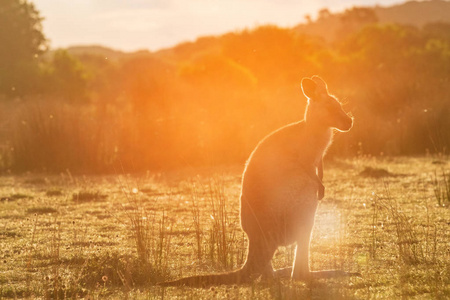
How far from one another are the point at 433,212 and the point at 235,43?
3201 centimetres

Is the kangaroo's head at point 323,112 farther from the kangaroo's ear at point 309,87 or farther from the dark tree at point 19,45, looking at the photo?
the dark tree at point 19,45

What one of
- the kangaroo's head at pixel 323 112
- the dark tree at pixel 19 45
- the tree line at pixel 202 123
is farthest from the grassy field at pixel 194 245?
the dark tree at pixel 19 45

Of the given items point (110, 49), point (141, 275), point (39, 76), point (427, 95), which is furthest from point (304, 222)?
point (110, 49)

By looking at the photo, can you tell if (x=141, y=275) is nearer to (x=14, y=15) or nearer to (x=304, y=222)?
(x=304, y=222)

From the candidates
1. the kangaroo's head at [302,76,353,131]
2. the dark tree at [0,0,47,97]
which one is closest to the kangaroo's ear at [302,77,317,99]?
the kangaroo's head at [302,76,353,131]

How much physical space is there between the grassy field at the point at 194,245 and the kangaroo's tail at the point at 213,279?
0.06 metres

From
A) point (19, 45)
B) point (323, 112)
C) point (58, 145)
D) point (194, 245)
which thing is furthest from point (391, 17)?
point (323, 112)

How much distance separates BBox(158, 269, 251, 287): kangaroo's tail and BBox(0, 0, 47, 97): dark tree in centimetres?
2861

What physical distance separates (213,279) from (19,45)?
34.3 meters

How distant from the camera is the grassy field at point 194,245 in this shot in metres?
6.02

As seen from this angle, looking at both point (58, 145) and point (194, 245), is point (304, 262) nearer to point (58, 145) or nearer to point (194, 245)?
point (194, 245)

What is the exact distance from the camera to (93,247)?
791 centimetres

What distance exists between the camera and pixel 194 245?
25.9ft

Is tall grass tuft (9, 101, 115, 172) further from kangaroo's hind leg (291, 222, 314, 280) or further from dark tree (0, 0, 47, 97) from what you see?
dark tree (0, 0, 47, 97)
